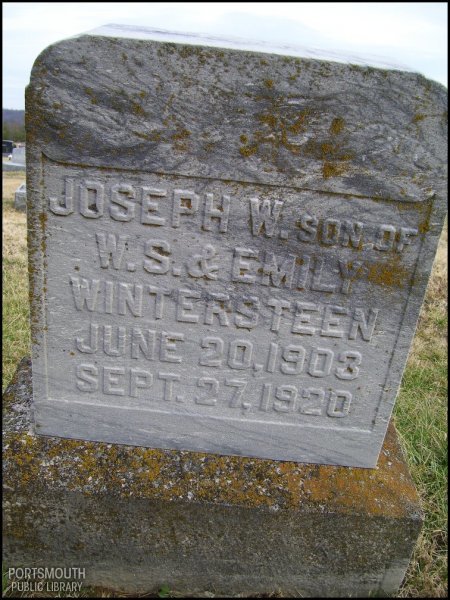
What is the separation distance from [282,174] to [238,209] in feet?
0.63

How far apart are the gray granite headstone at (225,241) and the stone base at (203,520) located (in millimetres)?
99

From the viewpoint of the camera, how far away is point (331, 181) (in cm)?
169

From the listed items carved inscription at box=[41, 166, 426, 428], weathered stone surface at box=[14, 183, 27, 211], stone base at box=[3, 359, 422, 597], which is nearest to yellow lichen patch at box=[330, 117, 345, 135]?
carved inscription at box=[41, 166, 426, 428]

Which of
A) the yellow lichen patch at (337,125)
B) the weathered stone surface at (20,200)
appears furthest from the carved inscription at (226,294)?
the weathered stone surface at (20,200)

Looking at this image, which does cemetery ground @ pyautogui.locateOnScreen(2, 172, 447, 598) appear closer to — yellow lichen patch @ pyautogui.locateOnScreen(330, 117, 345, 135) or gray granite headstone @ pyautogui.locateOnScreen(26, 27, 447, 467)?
gray granite headstone @ pyautogui.locateOnScreen(26, 27, 447, 467)

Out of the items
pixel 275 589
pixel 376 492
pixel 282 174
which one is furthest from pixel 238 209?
pixel 275 589

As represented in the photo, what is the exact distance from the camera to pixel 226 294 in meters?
1.87

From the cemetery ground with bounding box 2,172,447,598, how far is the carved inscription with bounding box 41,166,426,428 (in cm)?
82

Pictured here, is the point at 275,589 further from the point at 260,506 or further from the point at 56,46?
the point at 56,46

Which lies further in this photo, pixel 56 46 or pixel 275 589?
pixel 275 589

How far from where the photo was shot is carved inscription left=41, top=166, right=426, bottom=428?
174 cm

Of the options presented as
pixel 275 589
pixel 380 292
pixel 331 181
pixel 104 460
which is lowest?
pixel 275 589

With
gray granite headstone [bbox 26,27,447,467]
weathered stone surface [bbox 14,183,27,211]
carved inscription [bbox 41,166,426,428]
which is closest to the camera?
gray granite headstone [bbox 26,27,447,467]

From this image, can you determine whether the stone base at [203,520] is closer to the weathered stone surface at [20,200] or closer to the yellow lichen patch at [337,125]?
the yellow lichen patch at [337,125]
